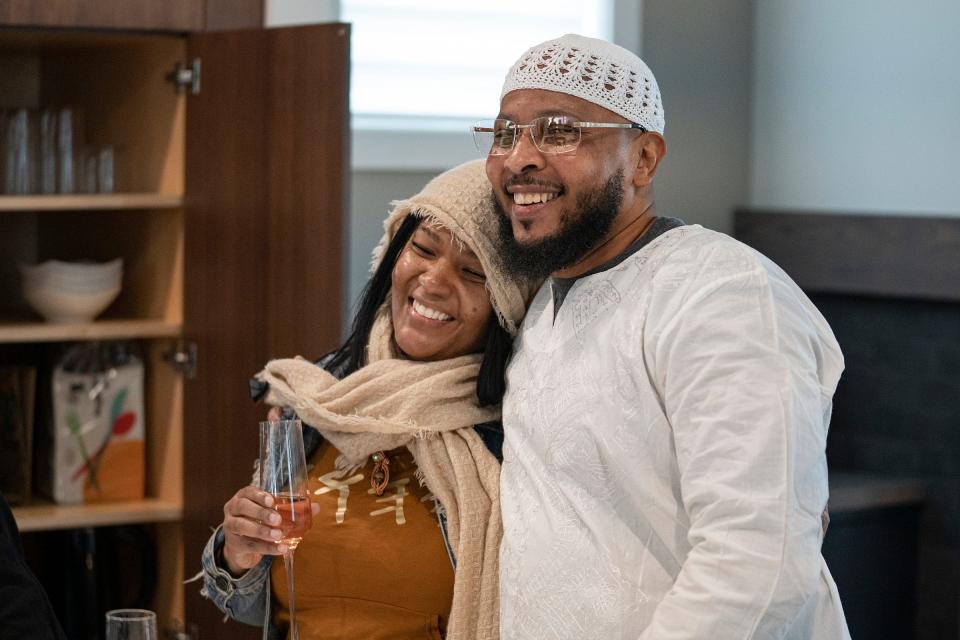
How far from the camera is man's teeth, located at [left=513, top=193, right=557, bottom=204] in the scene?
1.75 metres

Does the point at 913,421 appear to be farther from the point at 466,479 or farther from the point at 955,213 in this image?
the point at 466,479

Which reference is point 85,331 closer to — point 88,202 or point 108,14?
point 88,202

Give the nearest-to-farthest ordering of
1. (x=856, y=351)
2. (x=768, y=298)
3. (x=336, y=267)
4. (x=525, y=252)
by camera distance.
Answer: (x=768, y=298)
(x=525, y=252)
(x=336, y=267)
(x=856, y=351)

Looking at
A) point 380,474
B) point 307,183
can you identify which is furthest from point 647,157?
point 307,183

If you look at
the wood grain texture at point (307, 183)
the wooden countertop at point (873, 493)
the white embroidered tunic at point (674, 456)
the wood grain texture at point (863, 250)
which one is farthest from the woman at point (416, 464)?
the wood grain texture at point (863, 250)

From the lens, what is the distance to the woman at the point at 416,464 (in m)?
1.93

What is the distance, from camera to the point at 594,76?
5.66ft

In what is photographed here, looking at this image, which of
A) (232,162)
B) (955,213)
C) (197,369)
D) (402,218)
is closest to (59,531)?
(197,369)

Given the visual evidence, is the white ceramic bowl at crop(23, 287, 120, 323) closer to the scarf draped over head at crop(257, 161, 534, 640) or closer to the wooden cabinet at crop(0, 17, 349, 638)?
the wooden cabinet at crop(0, 17, 349, 638)

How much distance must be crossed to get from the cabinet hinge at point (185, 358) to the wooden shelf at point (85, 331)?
2.4 inches

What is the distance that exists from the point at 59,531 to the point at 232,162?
1.18 m

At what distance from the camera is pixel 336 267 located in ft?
8.72

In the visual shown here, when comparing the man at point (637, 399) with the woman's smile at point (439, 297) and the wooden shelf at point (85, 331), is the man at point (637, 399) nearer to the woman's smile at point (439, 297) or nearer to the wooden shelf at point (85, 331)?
the woman's smile at point (439, 297)

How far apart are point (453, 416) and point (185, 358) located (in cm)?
142
